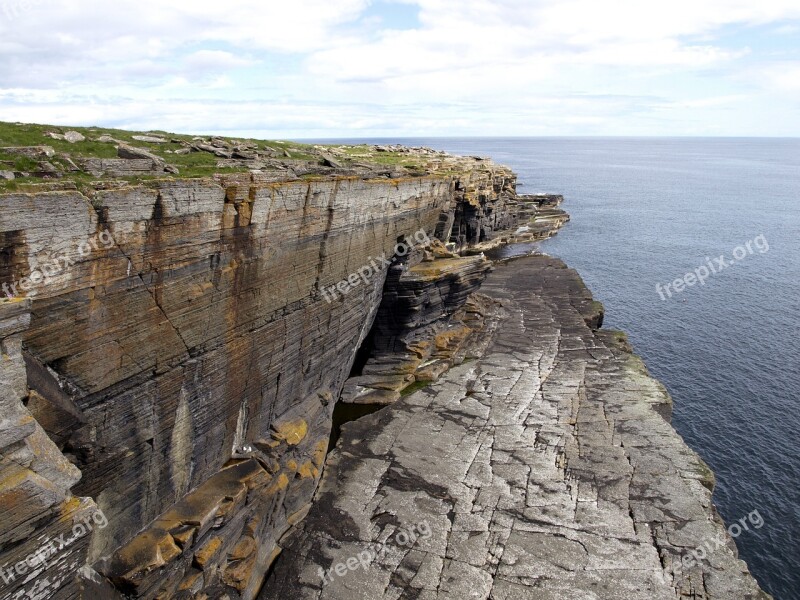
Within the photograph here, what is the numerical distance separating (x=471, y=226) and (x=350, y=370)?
35074mm

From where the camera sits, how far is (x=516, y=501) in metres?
23.1

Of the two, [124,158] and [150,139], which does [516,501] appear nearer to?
[124,158]

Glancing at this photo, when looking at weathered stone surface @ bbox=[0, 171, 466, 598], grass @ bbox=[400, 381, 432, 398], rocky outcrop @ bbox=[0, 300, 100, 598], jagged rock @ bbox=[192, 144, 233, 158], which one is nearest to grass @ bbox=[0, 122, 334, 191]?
jagged rock @ bbox=[192, 144, 233, 158]

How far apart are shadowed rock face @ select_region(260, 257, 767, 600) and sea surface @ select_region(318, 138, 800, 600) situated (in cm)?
433

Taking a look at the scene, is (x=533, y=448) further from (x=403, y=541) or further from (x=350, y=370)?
(x=350, y=370)

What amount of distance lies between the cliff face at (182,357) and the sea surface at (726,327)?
20.6m

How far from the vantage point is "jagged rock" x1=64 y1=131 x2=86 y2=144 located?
21909 millimetres

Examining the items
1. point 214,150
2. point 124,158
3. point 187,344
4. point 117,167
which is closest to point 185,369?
point 187,344

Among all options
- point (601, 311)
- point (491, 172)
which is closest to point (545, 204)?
point (491, 172)

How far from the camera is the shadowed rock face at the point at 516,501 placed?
63.4 feet

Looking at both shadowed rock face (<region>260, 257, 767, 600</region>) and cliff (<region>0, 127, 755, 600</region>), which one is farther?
shadowed rock face (<region>260, 257, 767, 600</region>)

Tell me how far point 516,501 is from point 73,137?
22.8 meters

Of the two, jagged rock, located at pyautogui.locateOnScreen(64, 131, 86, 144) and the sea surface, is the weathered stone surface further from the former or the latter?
the sea surface

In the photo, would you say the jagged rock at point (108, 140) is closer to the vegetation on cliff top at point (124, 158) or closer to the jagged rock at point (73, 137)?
the vegetation on cliff top at point (124, 158)
